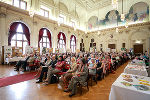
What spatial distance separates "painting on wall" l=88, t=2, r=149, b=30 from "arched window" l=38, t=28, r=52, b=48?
11.6m

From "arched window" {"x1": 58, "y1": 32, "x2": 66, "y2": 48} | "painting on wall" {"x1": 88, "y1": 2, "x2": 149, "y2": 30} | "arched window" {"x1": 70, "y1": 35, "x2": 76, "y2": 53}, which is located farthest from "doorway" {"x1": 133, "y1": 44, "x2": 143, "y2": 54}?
"arched window" {"x1": 58, "y1": 32, "x2": 66, "y2": 48}

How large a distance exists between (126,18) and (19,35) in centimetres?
1848

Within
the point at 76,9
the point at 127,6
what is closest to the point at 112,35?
the point at 127,6

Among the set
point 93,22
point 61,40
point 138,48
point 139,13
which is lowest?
point 138,48

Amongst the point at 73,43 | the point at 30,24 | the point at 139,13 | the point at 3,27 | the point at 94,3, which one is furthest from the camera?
the point at 73,43

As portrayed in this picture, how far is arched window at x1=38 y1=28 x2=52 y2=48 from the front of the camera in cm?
1176

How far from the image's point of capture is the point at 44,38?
490 inches

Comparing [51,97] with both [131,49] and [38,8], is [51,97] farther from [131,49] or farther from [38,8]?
[131,49]

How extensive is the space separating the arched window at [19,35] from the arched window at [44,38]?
1.74m

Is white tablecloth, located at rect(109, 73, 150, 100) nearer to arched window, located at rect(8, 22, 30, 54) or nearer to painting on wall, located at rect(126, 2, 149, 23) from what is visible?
arched window, located at rect(8, 22, 30, 54)

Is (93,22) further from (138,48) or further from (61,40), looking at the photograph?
(138,48)

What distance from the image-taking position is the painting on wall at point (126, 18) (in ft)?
46.0

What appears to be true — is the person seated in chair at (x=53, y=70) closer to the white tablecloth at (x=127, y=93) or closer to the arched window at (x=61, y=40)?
the white tablecloth at (x=127, y=93)

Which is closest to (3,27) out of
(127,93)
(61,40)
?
(61,40)
